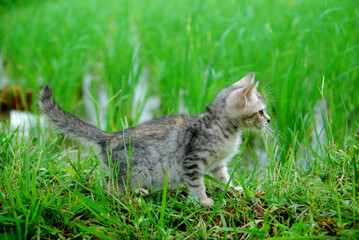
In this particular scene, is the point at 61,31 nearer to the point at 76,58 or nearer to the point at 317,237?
the point at 76,58

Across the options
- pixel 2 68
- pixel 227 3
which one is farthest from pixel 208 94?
pixel 227 3

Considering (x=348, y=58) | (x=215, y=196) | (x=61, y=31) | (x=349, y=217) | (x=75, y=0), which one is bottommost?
(x=215, y=196)

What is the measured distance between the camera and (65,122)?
2980 mm

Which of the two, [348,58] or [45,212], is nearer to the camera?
[45,212]

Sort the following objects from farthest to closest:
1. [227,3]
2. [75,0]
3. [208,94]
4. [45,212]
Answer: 1. [75,0]
2. [227,3]
3. [208,94]
4. [45,212]

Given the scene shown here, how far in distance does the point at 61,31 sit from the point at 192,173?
5.33 metres

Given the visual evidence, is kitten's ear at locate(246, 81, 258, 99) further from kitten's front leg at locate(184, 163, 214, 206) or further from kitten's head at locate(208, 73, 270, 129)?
kitten's front leg at locate(184, 163, 214, 206)

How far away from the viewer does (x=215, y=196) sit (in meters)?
2.91

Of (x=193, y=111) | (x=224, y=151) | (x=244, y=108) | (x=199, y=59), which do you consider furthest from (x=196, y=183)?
(x=199, y=59)

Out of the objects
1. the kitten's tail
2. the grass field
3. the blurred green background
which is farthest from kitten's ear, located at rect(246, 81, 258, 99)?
the kitten's tail

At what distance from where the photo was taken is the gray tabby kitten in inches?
113

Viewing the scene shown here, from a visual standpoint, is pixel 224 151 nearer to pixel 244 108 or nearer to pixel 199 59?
pixel 244 108

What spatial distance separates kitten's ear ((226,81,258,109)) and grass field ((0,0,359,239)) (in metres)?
0.52

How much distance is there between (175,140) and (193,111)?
5.91ft
